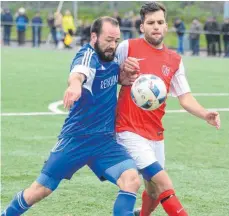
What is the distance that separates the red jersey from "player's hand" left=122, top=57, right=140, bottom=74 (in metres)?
0.13

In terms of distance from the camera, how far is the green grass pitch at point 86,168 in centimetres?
856

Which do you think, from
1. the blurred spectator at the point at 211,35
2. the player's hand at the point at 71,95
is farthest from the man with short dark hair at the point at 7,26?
the player's hand at the point at 71,95

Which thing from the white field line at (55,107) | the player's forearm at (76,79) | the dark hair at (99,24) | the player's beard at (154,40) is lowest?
the white field line at (55,107)

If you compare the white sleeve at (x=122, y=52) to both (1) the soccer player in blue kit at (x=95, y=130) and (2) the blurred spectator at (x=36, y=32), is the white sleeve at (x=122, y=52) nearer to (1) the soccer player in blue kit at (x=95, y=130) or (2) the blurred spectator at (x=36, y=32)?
(1) the soccer player in blue kit at (x=95, y=130)

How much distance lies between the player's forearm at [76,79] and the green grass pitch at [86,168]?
201 cm

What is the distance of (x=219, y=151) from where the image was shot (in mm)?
11766

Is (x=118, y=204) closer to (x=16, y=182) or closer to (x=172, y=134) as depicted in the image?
(x=16, y=182)

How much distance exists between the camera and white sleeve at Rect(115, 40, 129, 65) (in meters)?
7.32

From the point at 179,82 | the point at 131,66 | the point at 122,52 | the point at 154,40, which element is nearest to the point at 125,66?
the point at 131,66

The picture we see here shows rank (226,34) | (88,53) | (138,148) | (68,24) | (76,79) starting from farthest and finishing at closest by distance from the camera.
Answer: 1. (68,24)
2. (226,34)
3. (138,148)
4. (88,53)
5. (76,79)

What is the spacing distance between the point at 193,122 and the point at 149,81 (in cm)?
767

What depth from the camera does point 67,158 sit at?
22.9ft

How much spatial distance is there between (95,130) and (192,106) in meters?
1.08

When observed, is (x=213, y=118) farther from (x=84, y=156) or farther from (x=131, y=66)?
(x=84, y=156)
